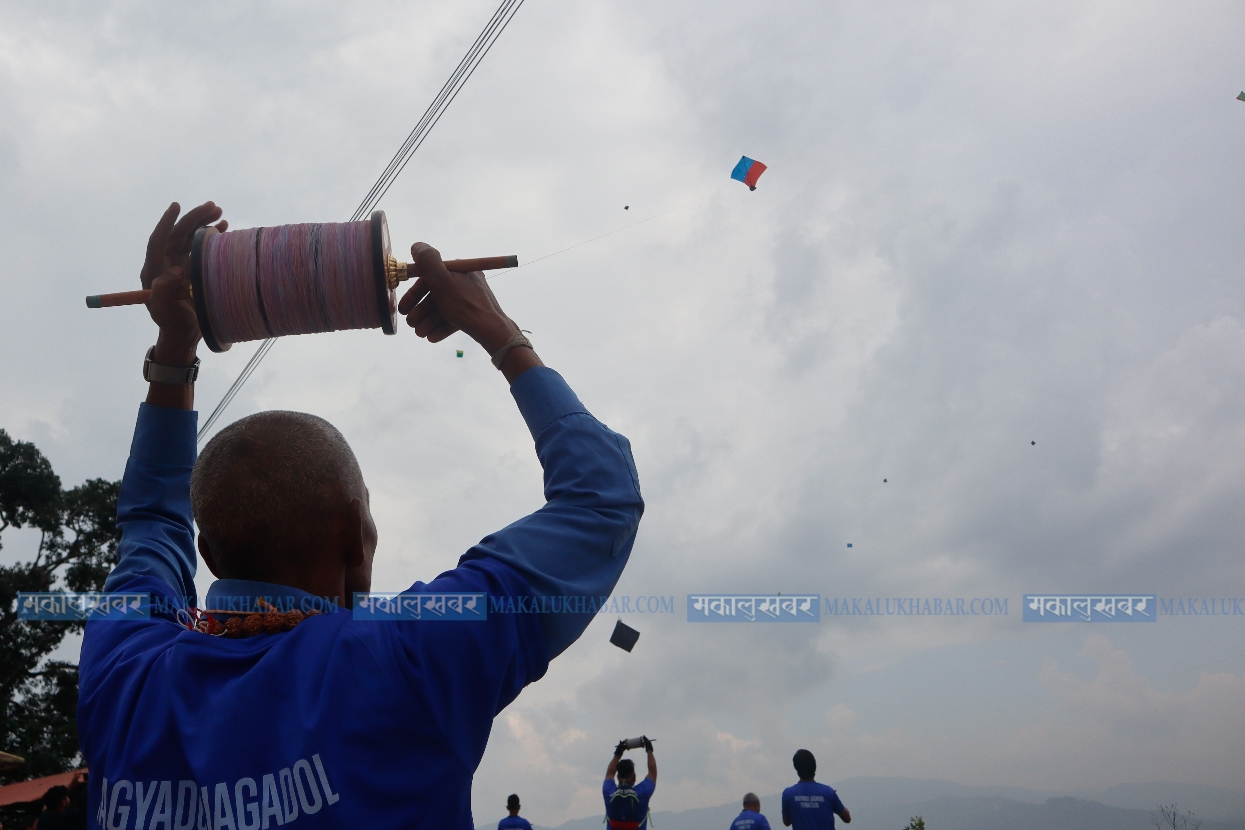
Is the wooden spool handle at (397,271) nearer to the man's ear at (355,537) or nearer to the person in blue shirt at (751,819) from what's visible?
the man's ear at (355,537)

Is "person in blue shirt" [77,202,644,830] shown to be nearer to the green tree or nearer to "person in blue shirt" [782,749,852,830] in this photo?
"person in blue shirt" [782,749,852,830]

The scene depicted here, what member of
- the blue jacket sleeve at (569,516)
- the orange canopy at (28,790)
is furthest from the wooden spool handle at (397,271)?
the orange canopy at (28,790)

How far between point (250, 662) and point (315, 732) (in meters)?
0.19

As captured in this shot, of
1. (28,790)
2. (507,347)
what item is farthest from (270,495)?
(28,790)

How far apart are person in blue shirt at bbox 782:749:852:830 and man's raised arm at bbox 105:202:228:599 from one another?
346 inches

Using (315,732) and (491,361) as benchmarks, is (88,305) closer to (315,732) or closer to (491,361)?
(491,361)

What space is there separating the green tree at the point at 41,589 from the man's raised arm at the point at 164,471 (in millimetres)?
22397

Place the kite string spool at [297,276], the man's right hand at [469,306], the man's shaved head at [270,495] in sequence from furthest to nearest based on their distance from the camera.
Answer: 1. the kite string spool at [297,276]
2. the man's right hand at [469,306]
3. the man's shaved head at [270,495]

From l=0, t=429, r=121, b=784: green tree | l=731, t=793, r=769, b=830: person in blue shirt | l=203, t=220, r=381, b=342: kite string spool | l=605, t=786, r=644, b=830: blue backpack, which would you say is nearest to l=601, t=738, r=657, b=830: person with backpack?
l=605, t=786, r=644, b=830: blue backpack

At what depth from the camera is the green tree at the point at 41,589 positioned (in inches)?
837

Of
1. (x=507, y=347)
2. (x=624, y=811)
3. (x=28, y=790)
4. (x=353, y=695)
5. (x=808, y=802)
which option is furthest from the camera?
(x=28, y=790)

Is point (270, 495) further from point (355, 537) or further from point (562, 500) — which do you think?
point (562, 500)

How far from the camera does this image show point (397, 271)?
8.11ft

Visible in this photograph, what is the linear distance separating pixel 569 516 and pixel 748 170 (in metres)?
6.38
